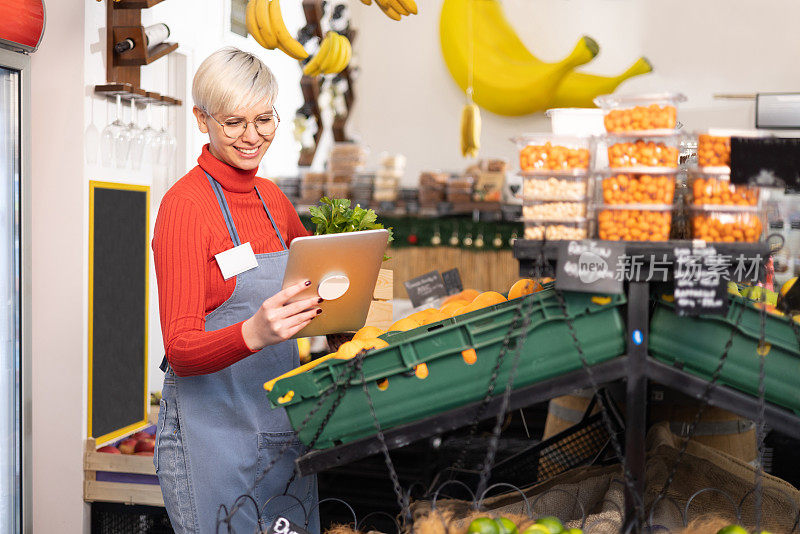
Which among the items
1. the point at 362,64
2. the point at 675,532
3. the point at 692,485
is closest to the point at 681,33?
the point at 362,64

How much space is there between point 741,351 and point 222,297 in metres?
1.10

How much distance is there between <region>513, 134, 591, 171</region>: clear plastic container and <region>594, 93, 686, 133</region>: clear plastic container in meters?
0.06

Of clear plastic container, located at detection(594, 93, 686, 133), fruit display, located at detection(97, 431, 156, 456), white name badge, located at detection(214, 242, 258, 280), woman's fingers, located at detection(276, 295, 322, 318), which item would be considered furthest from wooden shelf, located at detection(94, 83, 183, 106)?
clear plastic container, located at detection(594, 93, 686, 133)

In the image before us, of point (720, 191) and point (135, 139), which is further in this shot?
point (135, 139)

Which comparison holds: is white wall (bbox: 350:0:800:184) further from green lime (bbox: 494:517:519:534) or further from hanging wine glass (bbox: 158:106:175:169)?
green lime (bbox: 494:517:519:534)

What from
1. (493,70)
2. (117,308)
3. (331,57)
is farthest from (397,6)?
(493,70)

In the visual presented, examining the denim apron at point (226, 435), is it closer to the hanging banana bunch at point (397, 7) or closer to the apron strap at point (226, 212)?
the apron strap at point (226, 212)

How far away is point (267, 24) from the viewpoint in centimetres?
330

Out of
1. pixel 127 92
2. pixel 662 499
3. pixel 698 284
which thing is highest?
pixel 127 92

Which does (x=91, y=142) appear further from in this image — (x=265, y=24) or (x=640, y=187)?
(x=640, y=187)

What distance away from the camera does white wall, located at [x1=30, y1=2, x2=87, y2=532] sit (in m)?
2.98

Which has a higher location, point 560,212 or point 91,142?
point 91,142

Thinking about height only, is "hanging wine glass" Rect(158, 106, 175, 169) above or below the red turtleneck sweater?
above

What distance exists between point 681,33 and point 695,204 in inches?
212
